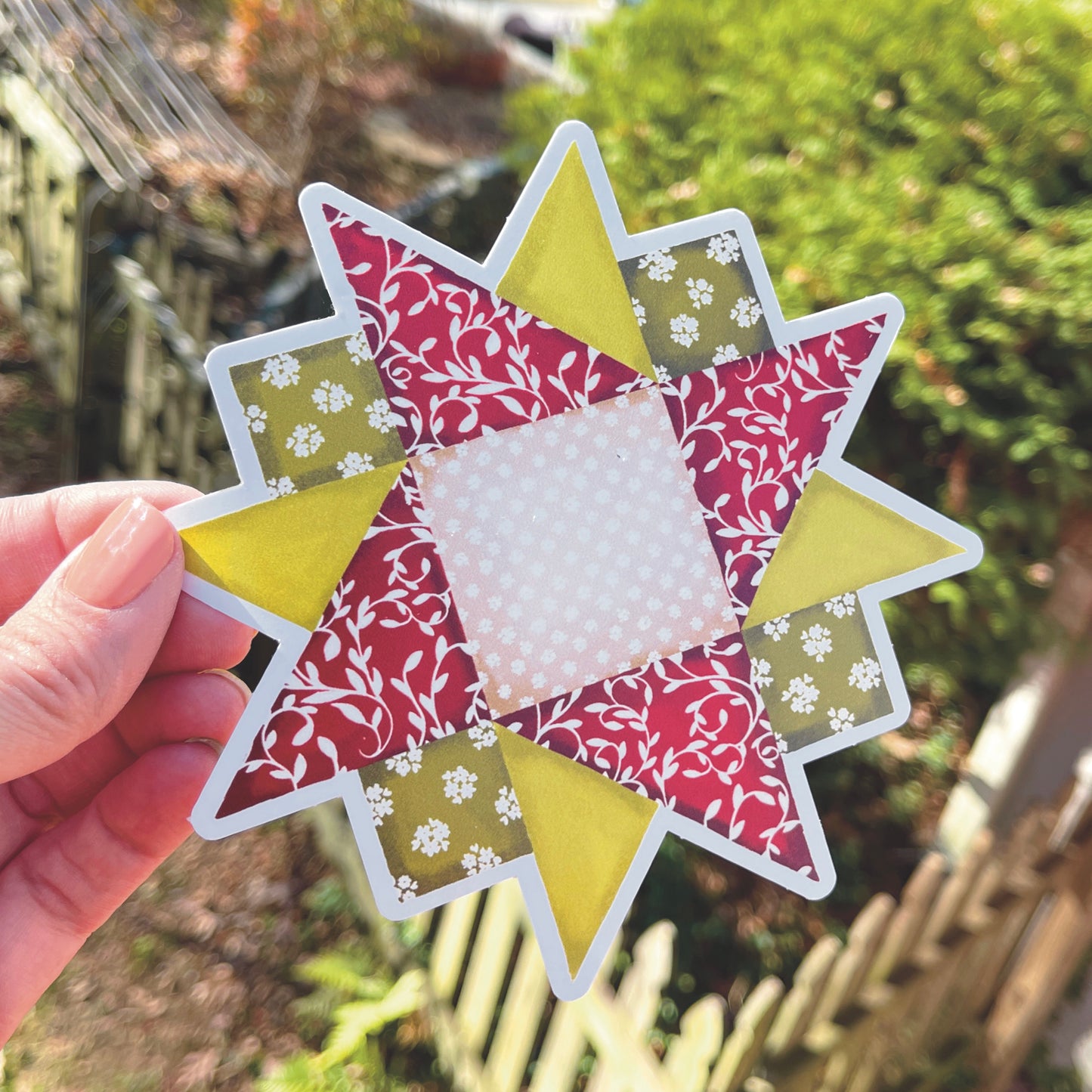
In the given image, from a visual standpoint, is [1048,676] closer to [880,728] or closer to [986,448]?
[986,448]

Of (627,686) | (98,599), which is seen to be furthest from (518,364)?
(98,599)

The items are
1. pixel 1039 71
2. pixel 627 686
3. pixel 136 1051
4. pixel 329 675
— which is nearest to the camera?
pixel 329 675

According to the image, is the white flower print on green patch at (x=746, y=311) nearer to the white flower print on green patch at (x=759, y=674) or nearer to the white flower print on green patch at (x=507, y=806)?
the white flower print on green patch at (x=759, y=674)

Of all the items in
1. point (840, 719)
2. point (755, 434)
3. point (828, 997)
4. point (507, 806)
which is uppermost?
point (755, 434)

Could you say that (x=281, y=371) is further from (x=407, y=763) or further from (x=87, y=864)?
(x=87, y=864)

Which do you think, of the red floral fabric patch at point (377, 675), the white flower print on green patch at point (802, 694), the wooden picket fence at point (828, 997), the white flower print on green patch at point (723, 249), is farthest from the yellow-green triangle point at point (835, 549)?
the wooden picket fence at point (828, 997)

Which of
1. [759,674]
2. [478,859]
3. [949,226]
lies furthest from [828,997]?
[949,226]
